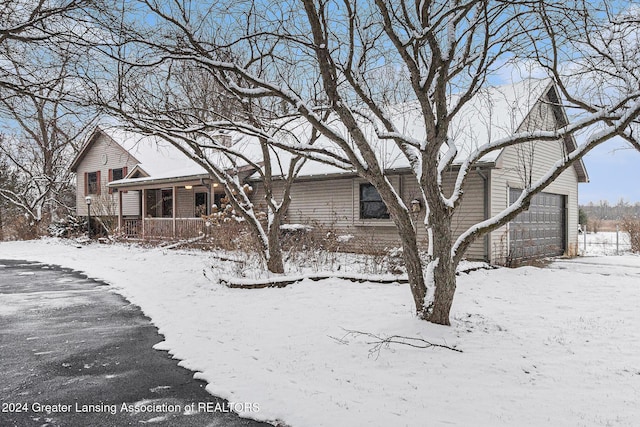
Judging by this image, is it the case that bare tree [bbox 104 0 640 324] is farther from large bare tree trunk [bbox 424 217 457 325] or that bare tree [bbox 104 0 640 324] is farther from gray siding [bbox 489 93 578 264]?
gray siding [bbox 489 93 578 264]

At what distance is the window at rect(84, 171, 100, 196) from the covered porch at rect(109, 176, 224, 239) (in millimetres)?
2911

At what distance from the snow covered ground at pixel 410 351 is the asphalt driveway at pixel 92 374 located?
249mm

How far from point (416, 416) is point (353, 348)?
5.15ft

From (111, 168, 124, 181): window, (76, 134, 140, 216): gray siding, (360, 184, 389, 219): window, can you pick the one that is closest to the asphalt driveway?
(360, 184, 389, 219): window

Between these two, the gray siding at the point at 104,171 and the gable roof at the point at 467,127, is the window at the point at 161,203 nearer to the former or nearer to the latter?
the gray siding at the point at 104,171

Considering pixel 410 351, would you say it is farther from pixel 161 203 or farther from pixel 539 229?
pixel 161 203

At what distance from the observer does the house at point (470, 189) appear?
11.4m

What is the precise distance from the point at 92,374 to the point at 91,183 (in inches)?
933

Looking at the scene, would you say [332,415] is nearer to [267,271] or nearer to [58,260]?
[267,271]

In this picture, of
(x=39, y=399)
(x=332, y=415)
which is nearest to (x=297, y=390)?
(x=332, y=415)

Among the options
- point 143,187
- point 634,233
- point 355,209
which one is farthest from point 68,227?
point 634,233

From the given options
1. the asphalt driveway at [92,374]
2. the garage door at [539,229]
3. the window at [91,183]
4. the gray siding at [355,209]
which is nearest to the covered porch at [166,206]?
the gray siding at [355,209]

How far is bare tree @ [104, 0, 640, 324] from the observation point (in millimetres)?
4801

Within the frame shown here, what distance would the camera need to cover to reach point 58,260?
14.3 meters
